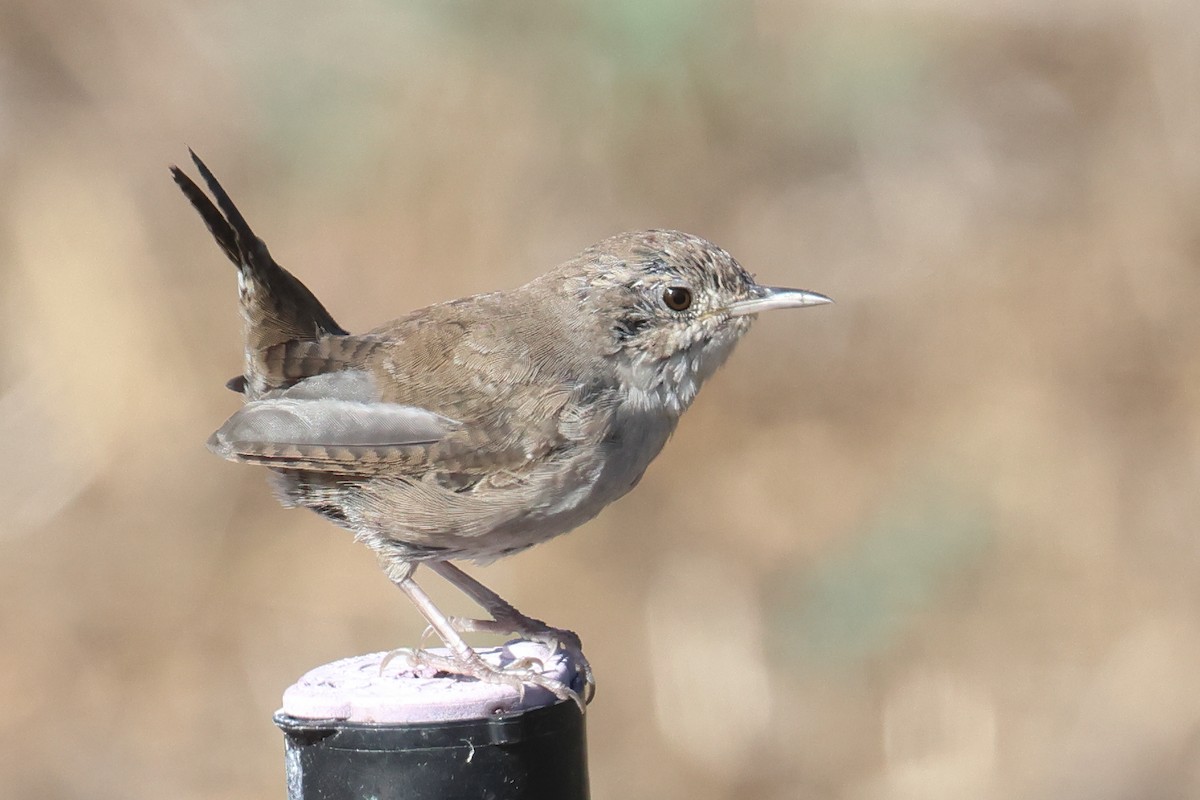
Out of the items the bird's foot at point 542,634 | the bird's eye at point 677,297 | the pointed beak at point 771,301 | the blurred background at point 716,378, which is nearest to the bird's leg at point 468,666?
the bird's foot at point 542,634

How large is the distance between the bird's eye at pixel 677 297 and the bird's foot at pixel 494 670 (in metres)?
1.06

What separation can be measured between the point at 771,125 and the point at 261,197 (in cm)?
278

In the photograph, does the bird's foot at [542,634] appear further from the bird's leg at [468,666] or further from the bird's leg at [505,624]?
the bird's leg at [468,666]

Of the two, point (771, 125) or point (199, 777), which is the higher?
point (771, 125)

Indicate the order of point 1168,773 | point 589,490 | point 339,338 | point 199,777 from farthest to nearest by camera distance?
point 199,777
point 1168,773
point 339,338
point 589,490

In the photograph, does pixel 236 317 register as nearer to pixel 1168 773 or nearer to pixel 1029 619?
pixel 1029 619

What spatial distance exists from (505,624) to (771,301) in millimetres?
1073

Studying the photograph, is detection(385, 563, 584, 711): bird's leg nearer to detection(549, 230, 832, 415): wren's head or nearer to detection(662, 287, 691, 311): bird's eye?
detection(549, 230, 832, 415): wren's head

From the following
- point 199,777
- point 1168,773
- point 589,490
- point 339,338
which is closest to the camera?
point 589,490

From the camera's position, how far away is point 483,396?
340 centimetres

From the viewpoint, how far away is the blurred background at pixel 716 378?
22.4ft

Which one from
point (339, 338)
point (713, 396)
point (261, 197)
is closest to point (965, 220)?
point (713, 396)

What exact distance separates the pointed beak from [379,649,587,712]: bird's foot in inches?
45.0

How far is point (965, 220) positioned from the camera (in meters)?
7.53
